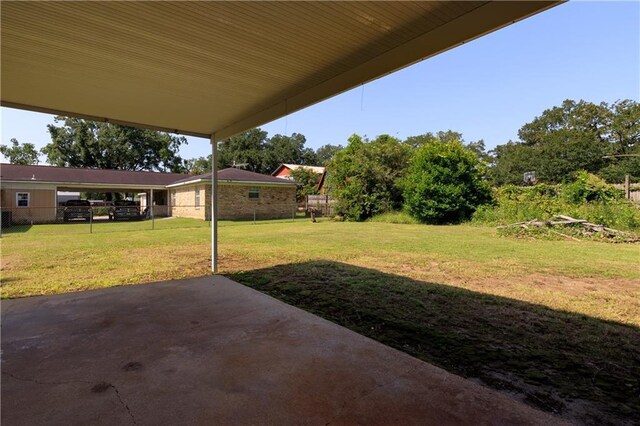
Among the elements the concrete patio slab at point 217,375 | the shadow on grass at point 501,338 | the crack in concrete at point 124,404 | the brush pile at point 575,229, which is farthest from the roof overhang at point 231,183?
the crack in concrete at point 124,404

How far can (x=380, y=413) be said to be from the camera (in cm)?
207

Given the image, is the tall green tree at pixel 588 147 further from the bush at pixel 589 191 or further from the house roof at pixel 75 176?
the house roof at pixel 75 176

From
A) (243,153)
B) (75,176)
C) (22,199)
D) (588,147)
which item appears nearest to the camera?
(22,199)

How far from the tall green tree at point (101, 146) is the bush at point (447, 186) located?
2784 centimetres

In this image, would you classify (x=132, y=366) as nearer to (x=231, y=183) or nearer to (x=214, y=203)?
(x=214, y=203)

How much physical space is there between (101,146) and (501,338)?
41750mm

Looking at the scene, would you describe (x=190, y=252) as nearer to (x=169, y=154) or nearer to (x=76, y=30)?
(x=76, y=30)

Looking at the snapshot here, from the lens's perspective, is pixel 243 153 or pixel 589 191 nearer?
pixel 589 191

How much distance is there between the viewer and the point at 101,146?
3562cm

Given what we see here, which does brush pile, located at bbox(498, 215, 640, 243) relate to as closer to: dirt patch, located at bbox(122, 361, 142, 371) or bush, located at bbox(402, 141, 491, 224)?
bush, located at bbox(402, 141, 491, 224)

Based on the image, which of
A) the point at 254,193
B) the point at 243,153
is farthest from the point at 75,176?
the point at 243,153

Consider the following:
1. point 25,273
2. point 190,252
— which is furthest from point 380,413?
point 190,252

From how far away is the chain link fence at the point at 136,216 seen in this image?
17.0m

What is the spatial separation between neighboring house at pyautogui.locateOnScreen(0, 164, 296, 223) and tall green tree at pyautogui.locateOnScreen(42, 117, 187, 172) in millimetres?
12009
